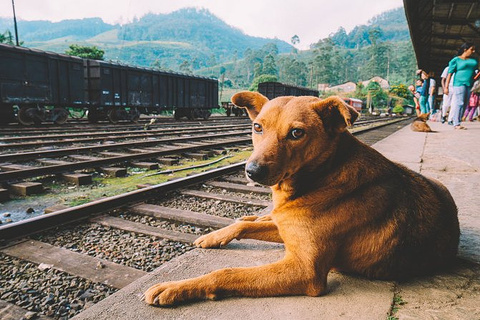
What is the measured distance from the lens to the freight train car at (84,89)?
13.9 metres

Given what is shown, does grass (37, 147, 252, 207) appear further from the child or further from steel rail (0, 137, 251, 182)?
the child

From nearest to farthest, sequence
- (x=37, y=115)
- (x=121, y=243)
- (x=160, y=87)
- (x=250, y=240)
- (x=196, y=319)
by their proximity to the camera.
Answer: (x=196, y=319) → (x=250, y=240) → (x=121, y=243) → (x=37, y=115) → (x=160, y=87)

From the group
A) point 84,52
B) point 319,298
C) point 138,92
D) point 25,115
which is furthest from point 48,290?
point 84,52

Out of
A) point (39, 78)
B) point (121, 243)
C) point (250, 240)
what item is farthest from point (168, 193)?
point (39, 78)

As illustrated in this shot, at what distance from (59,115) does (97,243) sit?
1513cm

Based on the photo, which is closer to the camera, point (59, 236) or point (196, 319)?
point (196, 319)

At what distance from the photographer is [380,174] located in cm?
185

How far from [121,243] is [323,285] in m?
1.66

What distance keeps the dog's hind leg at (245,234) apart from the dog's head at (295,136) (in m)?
0.54

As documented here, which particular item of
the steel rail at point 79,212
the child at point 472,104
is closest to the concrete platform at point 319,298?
the steel rail at point 79,212

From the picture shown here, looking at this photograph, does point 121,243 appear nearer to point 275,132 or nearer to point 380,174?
point 275,132

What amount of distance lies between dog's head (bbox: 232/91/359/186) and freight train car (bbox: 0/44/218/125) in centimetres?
1520

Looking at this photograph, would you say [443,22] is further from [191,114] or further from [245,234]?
[191,114]

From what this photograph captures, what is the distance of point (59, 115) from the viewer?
15562 mm
